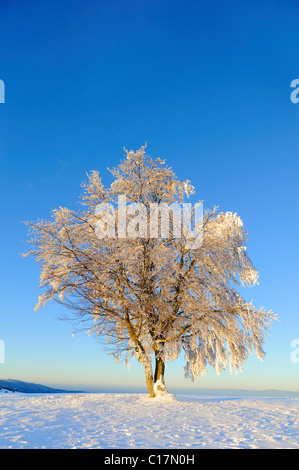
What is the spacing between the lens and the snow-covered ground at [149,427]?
6398 millimetres

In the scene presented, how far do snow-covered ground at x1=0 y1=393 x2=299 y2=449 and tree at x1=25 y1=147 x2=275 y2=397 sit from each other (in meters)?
3.75

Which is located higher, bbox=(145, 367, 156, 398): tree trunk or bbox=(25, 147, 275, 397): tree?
bbox=(25, 147, 275, 397): tree

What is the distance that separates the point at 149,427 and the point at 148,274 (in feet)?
24.0

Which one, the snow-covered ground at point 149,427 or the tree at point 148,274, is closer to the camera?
the snow-covered ground at point 149,427

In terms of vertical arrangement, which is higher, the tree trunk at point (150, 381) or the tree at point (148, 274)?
the tree at point (148, 274)

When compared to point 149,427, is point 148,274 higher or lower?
higher

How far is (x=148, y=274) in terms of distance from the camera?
1472 centimetres

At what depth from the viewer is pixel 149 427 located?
26.0 feet

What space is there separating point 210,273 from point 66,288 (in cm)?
668

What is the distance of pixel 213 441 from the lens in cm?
661

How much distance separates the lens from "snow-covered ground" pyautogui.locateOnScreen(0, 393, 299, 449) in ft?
21.0

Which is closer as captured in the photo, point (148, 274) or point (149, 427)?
point (149, 427)

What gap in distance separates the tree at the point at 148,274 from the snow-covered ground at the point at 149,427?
3754 millimetres
